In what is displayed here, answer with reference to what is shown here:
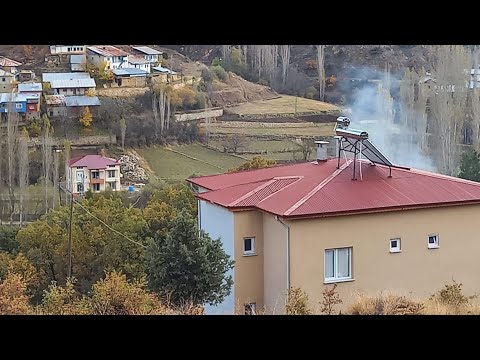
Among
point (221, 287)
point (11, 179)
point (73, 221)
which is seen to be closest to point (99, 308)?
point (221, 287)

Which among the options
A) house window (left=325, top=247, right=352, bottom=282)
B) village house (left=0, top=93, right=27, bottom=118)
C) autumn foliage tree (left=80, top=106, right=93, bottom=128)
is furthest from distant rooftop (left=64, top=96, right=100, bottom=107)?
house window (left=325, top=247, right=352, bottom=282)

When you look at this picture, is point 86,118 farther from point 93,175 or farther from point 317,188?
point 317,188

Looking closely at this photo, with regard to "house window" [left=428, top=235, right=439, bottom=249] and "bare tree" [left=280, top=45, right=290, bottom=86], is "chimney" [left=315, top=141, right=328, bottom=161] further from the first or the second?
"bare tree" [left=280, top=45, right=290, bottom=86]

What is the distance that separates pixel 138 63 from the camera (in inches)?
532

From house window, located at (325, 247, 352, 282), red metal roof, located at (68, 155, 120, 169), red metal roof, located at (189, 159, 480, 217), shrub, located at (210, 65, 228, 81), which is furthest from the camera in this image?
shrub, located at (210, 65, 228, 81)

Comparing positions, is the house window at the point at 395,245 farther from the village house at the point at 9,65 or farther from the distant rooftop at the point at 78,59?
the village house at the point at 9,65

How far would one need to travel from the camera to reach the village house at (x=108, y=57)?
A: 12.9m

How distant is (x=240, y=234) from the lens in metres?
6.72

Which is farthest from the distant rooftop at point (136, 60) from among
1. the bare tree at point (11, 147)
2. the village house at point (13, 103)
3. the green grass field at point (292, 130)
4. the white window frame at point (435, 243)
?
the white window frame at point (435, 243)

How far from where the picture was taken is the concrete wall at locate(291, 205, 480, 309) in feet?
20.4

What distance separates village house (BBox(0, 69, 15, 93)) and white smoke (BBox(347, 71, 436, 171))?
5834 mm

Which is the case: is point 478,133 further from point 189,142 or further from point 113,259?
point 113,259

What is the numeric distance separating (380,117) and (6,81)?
649 cm
